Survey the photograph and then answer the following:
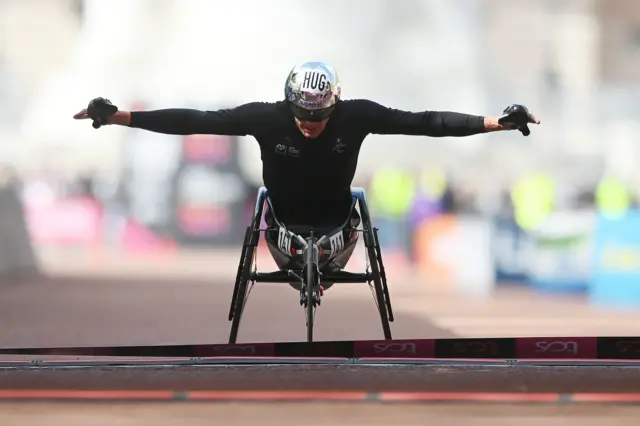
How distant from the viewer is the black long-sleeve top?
23.3 ft

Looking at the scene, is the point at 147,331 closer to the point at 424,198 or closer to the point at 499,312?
the point at 499,312

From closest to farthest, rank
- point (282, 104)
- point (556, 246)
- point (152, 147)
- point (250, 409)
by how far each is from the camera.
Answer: point (250, 409) → point (282, 104) → point (556, 246) → point (152, 147)

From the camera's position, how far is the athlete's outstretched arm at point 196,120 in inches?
279

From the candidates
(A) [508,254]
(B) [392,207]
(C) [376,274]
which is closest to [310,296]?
(C) [376,274]

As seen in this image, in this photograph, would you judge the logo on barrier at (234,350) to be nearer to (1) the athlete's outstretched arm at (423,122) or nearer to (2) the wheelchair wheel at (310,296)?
(2) the wheelchair wheel at (310,296)

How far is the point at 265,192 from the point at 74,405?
2.17m

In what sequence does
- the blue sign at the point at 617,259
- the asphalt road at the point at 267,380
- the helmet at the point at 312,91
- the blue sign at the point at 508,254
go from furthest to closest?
the blue sign at the point at 508,254
the blue sign at the point at 617,259
the helmet at the point at 312,91
the asphalt road at the point at 267,380

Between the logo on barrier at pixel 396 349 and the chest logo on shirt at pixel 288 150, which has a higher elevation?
the chest logo on shirt at pixel 288 150

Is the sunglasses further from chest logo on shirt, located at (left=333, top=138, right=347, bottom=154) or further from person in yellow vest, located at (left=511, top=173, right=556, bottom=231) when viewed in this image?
person in yellow vest, located at (left=511, top=173, right=556, bottom=231)

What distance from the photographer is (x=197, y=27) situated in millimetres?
37219

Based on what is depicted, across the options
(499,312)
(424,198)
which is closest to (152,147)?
(424,198)

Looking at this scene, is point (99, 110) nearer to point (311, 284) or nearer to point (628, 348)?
point (311, 284)

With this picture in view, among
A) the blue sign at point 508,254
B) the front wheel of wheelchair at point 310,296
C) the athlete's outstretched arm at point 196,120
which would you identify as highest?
the athlete's outstretched arm at point 196,120

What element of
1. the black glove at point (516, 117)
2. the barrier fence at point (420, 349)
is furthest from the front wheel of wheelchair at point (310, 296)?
the black glove at point (516, 117)
